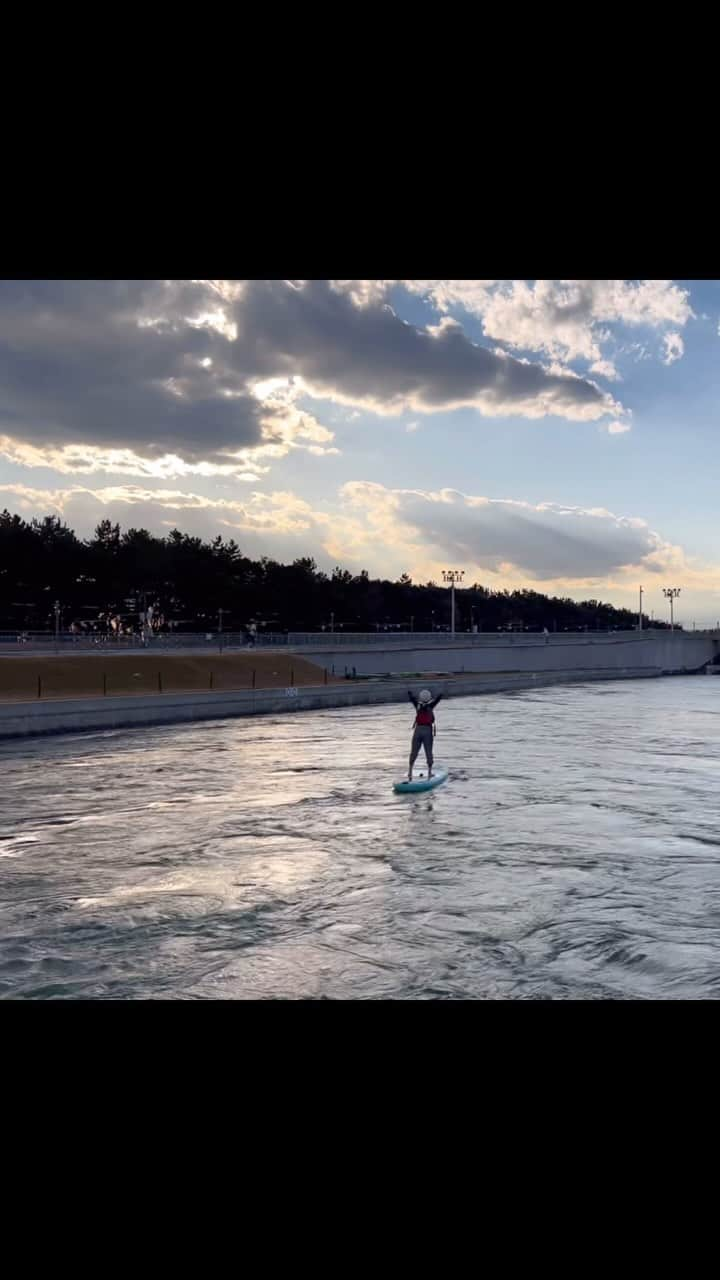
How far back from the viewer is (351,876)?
15664 mm

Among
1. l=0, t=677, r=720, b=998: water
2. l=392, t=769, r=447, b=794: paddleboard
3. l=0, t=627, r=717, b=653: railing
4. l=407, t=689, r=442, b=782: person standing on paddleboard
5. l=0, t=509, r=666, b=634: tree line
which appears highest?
l=0, t=509, r=666, b=634: tree line

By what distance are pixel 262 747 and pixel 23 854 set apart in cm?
1832

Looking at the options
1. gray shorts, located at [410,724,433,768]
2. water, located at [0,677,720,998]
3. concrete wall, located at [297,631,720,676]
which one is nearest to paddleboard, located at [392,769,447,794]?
water, located at [0,677,720,998]

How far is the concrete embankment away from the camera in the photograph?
124 feet

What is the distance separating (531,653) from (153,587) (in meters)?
57.6

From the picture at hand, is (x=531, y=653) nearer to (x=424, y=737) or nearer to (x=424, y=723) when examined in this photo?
(x=424, y=737)

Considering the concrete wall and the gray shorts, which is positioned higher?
the concrete wall

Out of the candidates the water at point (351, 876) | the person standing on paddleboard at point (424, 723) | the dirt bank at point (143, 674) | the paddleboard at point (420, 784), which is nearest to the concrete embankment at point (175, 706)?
the dirt bank at point (143, 674)

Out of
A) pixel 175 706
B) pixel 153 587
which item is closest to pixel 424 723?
pixel 175 706

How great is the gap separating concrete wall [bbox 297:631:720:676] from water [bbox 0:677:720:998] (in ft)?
155

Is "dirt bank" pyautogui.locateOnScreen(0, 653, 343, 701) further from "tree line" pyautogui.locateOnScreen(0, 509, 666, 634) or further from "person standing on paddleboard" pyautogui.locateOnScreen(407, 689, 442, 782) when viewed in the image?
"tree line" pyautogui.locateOnScreen(0, 509, 666, 634)

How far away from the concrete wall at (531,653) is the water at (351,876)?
47.2 metres
